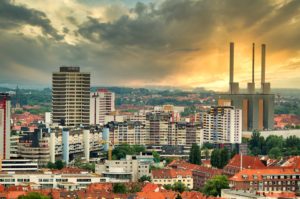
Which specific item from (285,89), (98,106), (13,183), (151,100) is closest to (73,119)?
(98,106)

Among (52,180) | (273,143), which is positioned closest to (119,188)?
(52,180)

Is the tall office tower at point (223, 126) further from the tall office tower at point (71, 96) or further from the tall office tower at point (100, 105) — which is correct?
the tall office tower at point (100, 105)

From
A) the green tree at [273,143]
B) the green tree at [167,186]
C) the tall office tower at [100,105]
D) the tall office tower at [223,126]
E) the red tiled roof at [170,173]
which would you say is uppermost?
the tall office tower at [100,105]

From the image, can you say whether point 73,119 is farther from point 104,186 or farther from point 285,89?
point 104,186

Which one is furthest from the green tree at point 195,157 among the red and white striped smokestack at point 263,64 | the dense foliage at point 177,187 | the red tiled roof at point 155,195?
the red and white striped smokestack at point 263,64

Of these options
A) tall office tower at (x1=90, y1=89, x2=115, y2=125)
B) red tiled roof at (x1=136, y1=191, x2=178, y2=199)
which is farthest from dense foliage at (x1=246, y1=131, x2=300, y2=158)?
red tiled roof at (x1=136, y1=191, x2=178, y2=199)

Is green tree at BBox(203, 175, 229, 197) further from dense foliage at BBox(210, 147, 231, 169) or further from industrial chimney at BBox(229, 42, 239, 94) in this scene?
industrial chimney at BBox(229, 42, 239, 94)
